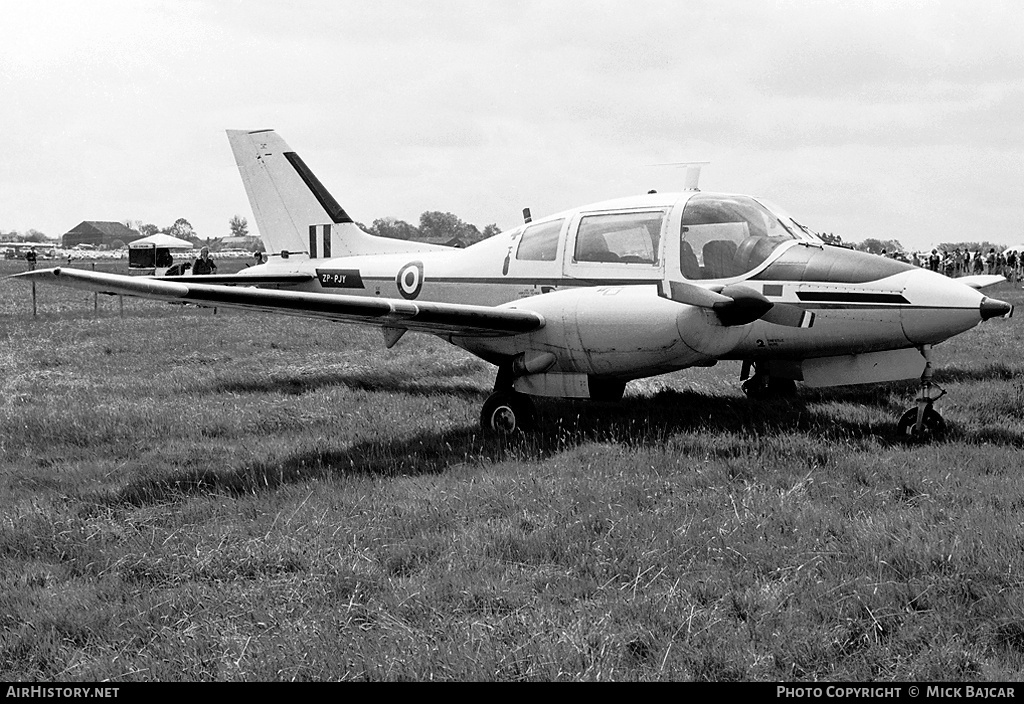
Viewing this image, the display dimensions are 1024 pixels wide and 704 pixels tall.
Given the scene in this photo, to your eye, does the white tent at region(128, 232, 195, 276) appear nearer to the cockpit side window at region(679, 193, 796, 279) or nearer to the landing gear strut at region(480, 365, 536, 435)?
the landing gear strut at region(480, 365, 536, 435)

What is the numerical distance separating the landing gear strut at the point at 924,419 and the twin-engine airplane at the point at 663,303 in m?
0.01

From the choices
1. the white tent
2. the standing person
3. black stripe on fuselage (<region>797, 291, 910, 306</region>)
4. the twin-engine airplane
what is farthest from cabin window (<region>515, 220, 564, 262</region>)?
the white tent

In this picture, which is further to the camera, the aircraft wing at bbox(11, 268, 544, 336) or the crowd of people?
the crowd of people

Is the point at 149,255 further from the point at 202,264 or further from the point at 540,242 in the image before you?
the point at 540,242

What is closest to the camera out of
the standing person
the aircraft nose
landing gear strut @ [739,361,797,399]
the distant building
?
the aircraft nose

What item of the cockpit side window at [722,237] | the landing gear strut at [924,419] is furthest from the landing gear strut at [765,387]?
the landing gear strut at [924,419]

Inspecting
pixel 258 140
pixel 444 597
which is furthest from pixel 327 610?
pixel 258 140

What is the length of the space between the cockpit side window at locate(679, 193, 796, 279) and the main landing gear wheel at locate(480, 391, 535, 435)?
208cm

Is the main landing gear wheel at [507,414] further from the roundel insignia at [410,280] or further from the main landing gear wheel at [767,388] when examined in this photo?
the main landing gear wheel at [767,388]

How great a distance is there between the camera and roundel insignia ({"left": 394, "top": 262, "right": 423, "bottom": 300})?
10.8 m

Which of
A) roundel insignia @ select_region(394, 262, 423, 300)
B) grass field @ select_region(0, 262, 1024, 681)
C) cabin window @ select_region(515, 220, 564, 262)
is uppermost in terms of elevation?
cabin window @ select_region(515, 220, 564, 262)

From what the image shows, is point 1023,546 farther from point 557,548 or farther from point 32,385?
point 32,385

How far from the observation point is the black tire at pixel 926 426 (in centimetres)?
741

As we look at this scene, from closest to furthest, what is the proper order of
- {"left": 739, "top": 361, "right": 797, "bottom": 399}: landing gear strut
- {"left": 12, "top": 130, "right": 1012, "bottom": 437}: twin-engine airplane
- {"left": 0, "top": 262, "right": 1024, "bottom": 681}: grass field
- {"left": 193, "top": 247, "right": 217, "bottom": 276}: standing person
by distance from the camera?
{"left": 0, "top": 262, "right": 1024, "bottom": 681}: grass field < {"left": 12, "top": 130, "right": 1012, "bottom": 437}: twin-engine airplane < {"left": 739, "top": 361, "right": 797, "bottom": 399}: landing gear strut < {"left": 193, "top": 247, "right": 217, "bottom": 276}: standing person
